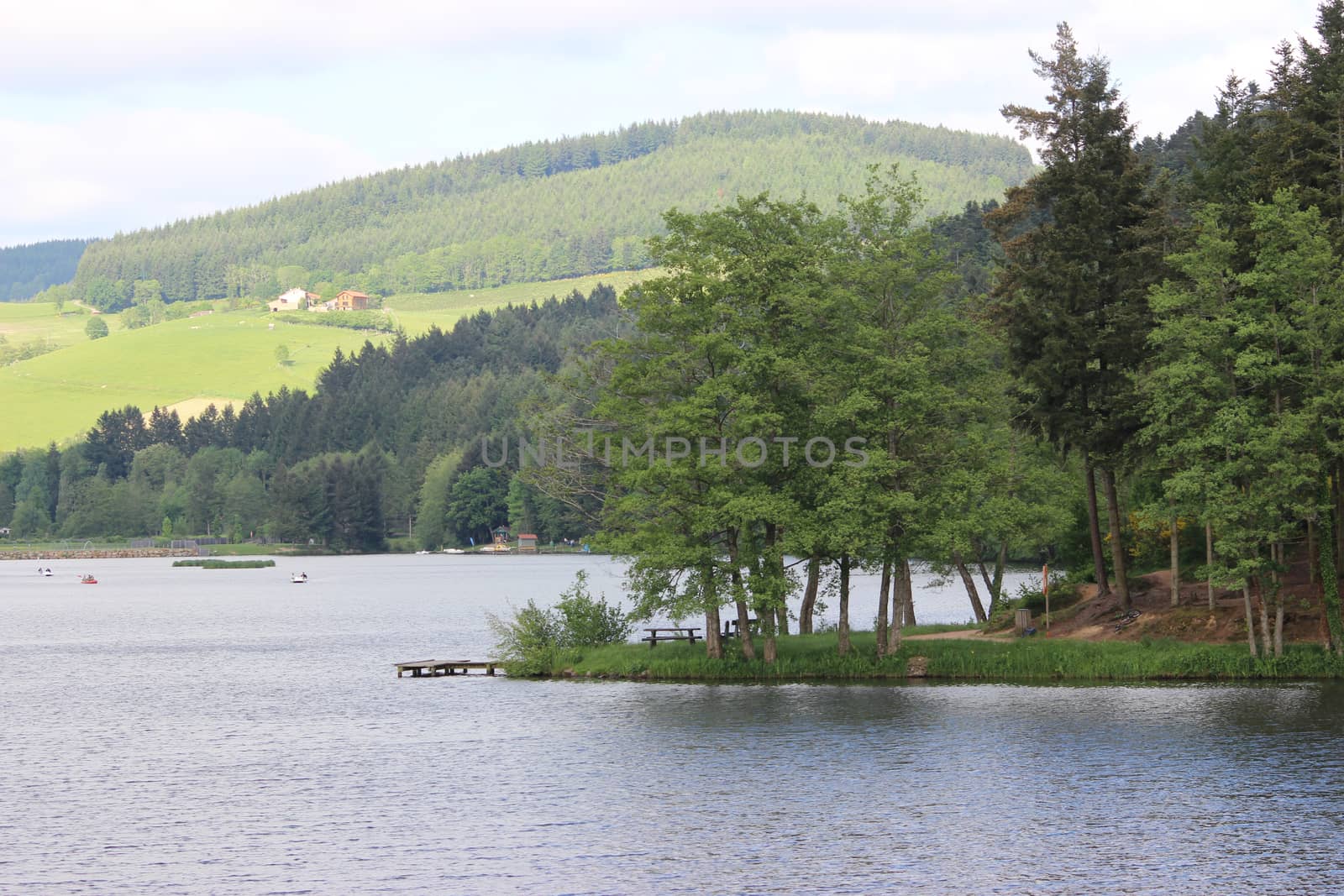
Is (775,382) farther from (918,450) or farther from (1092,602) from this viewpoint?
(1092,602)

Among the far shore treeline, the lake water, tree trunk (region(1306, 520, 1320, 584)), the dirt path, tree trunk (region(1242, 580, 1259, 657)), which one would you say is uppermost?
the far shore treeline

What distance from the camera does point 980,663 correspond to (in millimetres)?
57688

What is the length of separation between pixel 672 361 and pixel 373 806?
2540 centimetres

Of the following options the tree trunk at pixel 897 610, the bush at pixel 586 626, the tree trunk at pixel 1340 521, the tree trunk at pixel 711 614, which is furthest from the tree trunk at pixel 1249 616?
the bush at pixel 586 626

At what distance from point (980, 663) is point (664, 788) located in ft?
71.4

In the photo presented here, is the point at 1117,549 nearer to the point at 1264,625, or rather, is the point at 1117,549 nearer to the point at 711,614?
the point at 1264,625

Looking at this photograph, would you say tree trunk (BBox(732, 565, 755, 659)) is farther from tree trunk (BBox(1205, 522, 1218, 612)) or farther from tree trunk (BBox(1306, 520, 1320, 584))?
tree trunk (BBox(1306, 520, 1320, 584))

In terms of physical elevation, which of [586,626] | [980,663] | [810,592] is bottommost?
[980,663]

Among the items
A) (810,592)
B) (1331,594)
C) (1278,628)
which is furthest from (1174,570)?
(810,592)

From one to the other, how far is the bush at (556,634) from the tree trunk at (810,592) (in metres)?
8.25

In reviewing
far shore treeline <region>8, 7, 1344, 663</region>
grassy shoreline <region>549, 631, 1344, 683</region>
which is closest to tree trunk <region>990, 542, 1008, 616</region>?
far shore treeline <region>8, 7, 1344, 663</region>

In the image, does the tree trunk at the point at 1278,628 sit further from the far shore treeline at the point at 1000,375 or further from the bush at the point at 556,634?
the bush at the point at 556,634

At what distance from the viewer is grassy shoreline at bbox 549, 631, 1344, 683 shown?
178ft

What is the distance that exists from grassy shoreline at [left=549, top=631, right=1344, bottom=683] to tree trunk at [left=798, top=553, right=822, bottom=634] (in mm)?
2370
